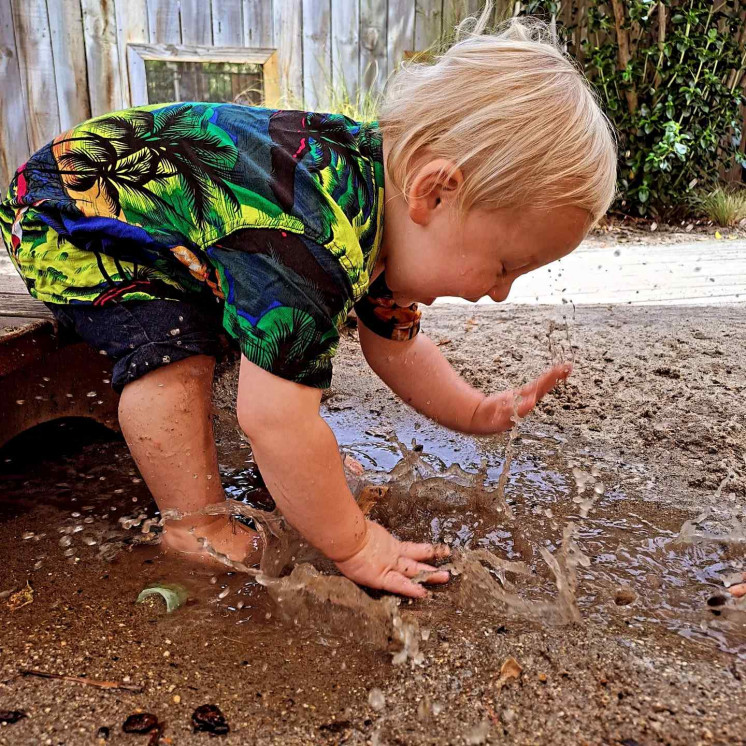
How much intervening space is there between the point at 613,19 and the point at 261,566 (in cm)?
596

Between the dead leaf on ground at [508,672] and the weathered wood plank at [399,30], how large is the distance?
5471 mm

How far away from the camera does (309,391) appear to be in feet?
4.19

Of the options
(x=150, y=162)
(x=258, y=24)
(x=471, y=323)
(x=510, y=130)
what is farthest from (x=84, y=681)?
(x=258, y=24)

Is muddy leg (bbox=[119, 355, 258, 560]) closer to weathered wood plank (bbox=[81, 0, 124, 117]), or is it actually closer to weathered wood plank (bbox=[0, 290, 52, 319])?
weathered wood plank (bbox=[0, 290, 52, 319])

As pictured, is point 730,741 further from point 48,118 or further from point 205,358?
point 48,118

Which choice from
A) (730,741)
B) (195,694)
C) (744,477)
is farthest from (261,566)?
(744,477)

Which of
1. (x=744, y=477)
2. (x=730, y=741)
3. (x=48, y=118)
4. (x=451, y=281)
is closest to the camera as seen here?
(x=730, y=741)

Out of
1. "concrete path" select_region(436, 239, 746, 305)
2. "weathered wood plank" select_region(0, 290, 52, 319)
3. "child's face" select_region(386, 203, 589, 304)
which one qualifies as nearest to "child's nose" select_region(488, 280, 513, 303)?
"child's face" select_region(386, 203, 589, 304)

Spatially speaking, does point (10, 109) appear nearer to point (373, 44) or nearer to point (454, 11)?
point (373, 44)

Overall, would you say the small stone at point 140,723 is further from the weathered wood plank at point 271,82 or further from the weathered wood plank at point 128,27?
the weathered wood plank at point 271,82

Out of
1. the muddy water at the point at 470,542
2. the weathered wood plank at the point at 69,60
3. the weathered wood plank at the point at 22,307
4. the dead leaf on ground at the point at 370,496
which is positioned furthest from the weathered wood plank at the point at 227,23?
the dead leaf on ground at the point at 370,496

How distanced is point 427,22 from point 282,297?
5.47m

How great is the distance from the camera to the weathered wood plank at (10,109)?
5.08 metres

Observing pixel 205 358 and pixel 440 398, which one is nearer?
pixel 205 358
